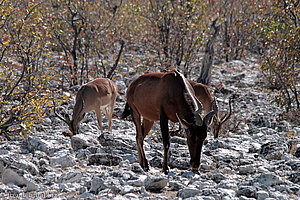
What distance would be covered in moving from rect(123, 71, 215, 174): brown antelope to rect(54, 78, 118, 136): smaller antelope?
4345mm

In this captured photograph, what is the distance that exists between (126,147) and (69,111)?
606 cm

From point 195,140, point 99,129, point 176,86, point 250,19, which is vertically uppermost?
point 250,19

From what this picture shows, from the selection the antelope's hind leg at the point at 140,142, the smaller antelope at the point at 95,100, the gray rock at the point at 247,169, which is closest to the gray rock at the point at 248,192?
the gray rock at the point at 247,169

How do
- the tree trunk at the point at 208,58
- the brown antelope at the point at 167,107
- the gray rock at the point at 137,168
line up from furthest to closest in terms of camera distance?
the tree trunk at the point at 208,58
the gray rock at the point at 137,168
the brown antelope at the point at 167,107

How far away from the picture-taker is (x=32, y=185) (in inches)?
250

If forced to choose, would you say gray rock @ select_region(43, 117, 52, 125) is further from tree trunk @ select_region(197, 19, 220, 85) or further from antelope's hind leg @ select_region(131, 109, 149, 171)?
tree trunk @ select_region(197, 19, 220, 85)

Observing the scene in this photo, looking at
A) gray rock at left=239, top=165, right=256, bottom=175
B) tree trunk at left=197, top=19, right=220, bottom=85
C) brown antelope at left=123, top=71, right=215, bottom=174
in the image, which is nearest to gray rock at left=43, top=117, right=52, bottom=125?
brown antelope at left=123, top=71, right=215, bottom=174

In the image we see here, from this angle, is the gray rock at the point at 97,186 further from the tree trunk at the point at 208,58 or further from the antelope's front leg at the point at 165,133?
the tree trunk at the point at 208,58

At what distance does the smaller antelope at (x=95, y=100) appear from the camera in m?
13.3

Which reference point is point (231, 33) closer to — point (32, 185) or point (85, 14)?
point (85, 14)

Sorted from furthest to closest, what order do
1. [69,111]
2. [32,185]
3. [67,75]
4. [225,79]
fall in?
1. [225,79]
2. [67,75]
3. [69,111]
4. [32,185]

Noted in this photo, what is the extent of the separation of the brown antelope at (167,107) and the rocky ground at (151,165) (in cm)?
52

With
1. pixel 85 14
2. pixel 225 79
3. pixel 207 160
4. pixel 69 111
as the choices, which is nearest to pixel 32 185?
pixel 207 160

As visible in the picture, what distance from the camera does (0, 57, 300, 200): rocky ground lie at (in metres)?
6.18
